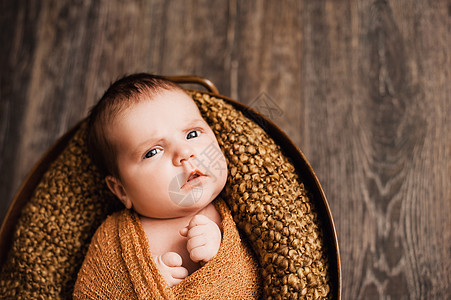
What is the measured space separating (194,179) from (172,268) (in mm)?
204

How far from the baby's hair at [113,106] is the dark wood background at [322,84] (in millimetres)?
510

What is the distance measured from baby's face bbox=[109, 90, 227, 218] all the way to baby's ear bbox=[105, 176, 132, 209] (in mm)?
32

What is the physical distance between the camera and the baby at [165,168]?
918 mm

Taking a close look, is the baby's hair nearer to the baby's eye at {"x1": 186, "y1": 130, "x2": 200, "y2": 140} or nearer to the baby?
the baby

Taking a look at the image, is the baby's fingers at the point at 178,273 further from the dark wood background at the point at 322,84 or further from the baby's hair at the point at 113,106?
the dark wood background at the point at 322,84

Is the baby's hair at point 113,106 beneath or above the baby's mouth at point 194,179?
above

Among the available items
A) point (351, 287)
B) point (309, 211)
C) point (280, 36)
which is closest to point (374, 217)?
point (351, 287)

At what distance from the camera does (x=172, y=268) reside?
902 mm

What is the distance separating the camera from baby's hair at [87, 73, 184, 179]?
98 centimetres

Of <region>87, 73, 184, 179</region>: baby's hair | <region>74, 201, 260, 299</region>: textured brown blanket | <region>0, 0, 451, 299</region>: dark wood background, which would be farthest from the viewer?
<region>0, 0, 451, 299</region>: dark wood background

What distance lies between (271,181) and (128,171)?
1.14 feet

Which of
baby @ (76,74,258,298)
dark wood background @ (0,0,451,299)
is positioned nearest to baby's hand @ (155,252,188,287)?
baby @ (76,74,258,298)

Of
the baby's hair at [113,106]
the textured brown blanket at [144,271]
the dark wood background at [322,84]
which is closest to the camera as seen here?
the textured brown blanket at [144,271]

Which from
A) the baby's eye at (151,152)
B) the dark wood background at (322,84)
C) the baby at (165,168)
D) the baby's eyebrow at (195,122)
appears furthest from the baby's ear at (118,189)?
the dark wood background at (322,84)
